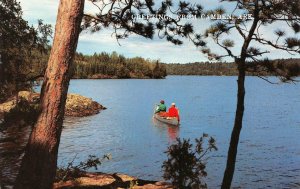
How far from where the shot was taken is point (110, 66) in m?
182

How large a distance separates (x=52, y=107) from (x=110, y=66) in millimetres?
176012

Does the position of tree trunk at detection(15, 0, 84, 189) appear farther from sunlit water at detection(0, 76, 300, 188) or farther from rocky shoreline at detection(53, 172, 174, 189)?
sunlit water at detection(0, 76, 300, 188)

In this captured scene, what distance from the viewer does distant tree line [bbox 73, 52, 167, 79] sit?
17738 cm

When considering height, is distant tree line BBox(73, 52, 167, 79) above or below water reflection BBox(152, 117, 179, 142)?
above

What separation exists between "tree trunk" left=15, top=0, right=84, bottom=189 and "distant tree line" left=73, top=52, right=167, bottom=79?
165m

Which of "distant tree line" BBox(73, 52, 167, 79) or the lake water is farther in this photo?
"distant tree line" BBox(73, 52, 167, 79)

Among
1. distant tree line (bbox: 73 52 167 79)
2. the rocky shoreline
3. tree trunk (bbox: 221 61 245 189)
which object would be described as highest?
distant tree line (bbox: 73 52 167 79)

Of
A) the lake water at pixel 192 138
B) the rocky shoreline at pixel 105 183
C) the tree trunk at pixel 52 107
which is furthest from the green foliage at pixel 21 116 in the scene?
the lake water at pixel 192 138

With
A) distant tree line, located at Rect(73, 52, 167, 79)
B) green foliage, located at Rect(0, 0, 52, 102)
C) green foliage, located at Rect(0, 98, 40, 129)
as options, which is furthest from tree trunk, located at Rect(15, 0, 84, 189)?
distant tree line, located at Rect(73, 52, 167, 79)

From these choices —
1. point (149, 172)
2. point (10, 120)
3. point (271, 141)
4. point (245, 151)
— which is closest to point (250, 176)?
point (149, 172)

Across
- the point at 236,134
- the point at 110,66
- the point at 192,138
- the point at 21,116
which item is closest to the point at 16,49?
the point at 21,116

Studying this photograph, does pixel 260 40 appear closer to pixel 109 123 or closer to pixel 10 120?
pixel 10 120

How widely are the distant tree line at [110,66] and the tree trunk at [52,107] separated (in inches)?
6481

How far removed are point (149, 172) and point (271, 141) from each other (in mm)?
15308
